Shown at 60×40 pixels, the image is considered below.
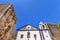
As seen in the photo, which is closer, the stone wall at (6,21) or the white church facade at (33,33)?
the stone wall at (6,21)

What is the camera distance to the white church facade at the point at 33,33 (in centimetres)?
4034

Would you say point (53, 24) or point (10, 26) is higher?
point (53, 24)

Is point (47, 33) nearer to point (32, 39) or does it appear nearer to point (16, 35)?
point (32, 39)

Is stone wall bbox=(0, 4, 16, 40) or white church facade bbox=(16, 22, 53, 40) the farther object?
white church facade bbox=(16, 22, 53, 40)

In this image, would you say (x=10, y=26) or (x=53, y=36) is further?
(x=53, y=36)

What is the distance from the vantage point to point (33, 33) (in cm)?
4138

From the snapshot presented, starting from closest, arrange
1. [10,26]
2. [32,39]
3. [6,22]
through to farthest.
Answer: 1. [6,22]
2. [10,26]
3. [32,39]

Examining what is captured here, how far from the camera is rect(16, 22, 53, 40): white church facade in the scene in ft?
132

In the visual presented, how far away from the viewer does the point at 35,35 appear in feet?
134

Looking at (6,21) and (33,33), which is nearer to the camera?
(6,21)

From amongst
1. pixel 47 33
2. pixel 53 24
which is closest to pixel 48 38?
pixel 47 33

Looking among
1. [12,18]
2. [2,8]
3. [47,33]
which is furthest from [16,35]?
[2,8]

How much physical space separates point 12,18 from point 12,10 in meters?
1.57

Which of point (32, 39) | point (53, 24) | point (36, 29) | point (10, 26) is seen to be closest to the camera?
point (10, 26)
